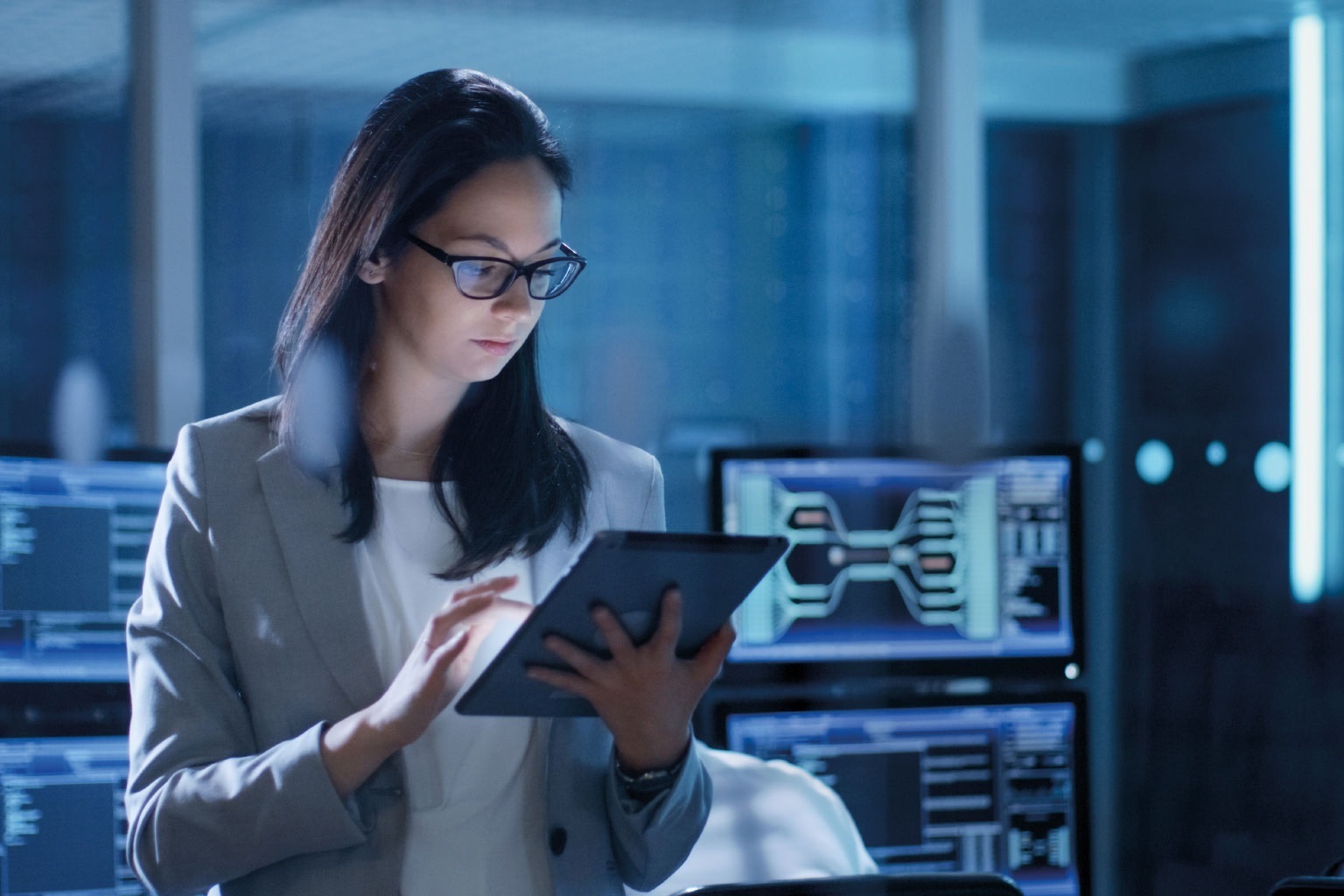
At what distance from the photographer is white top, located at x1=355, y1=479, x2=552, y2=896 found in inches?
42.3

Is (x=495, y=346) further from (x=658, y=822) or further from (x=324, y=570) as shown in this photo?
(x=658, y=822)

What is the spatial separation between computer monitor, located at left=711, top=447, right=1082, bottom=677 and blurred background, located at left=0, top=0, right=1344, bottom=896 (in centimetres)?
8

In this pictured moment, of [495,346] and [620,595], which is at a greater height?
[495,346]

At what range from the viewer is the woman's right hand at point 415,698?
961 millimetres

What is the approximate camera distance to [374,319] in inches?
46.5

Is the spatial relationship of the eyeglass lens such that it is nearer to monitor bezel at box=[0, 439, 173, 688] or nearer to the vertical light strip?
→ monitor bezel at box=[0, 439, 173, 688]

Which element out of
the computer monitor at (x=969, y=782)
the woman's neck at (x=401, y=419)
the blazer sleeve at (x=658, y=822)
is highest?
the woman's neck at (x=401, y=419)

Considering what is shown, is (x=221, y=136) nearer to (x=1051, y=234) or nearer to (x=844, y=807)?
(x=844, y=807)

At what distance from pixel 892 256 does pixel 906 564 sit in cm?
64

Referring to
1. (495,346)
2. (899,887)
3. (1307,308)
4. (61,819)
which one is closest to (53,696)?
(61,819)

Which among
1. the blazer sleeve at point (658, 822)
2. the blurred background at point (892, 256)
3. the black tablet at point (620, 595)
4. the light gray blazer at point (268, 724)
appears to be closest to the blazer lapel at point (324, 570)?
the light gray blazer at point (268, 724)

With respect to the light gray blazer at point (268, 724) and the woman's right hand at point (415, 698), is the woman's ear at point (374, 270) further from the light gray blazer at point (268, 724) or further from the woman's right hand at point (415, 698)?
the woman's right hand at point (415, 698)

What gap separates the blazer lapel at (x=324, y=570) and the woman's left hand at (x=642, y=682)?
157 mm

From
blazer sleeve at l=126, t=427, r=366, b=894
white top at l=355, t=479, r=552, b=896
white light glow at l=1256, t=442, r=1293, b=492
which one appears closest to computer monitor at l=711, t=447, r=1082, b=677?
white light glow at l=1256, t=442, r=1293, b=492
